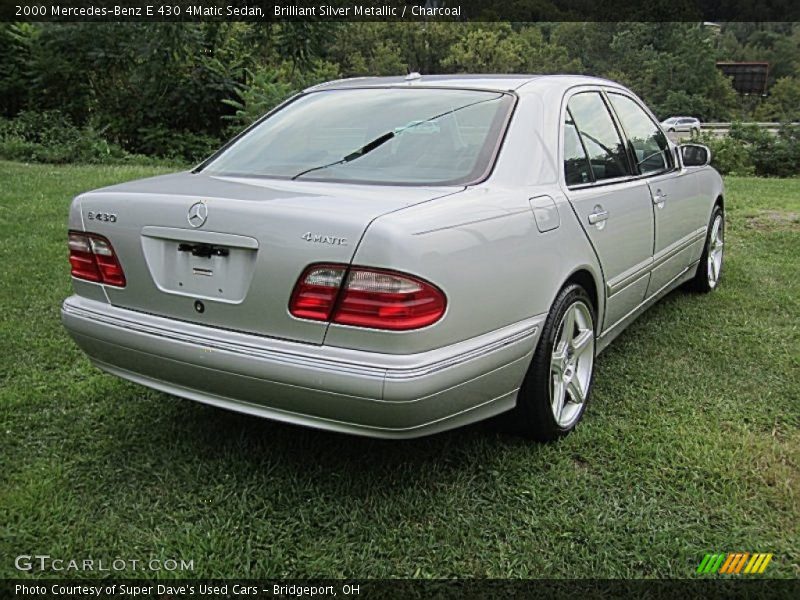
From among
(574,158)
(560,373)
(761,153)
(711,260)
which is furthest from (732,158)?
(560,373)

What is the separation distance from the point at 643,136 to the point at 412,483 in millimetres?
2563

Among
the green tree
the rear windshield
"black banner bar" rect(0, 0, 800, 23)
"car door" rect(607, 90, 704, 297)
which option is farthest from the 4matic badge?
the green tree

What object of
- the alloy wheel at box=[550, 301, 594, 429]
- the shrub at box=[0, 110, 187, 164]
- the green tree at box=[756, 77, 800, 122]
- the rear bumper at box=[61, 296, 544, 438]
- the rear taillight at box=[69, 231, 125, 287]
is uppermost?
the rear taillight at box=[69, 231, 125, 287]

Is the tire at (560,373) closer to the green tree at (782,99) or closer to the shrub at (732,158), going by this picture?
the shrub at (732,158)

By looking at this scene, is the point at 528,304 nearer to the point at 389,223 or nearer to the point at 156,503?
the point at 389,223

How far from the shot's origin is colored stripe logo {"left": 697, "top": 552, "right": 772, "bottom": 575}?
2.31 metres

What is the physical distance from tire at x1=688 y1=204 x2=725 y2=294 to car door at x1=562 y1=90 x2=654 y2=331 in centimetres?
151

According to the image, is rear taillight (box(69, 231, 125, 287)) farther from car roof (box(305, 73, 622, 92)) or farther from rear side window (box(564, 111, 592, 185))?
rear side window (box(564, 111, 592, 185))

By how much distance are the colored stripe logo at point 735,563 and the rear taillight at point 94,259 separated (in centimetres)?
221

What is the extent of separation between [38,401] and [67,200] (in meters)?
5.46

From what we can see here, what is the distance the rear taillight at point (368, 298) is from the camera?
2205mm

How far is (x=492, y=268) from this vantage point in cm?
247

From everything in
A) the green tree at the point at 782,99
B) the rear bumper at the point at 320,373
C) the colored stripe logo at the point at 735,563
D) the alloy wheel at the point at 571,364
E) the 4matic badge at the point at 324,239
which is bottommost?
the green tree at the point at 782,99
